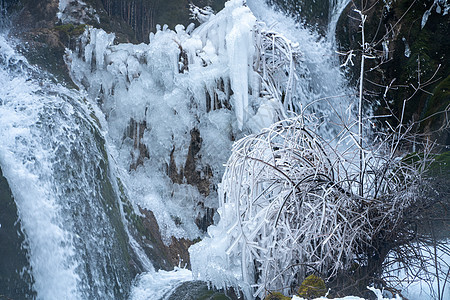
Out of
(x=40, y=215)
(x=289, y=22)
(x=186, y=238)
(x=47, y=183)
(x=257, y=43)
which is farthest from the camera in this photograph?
(x=289, y=22)

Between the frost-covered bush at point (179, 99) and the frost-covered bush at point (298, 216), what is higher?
the frost-covered bush at point (179, 99)

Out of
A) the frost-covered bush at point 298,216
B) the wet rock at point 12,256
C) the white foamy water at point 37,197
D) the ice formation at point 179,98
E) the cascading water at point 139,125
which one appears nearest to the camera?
the wet rock at point 12,256

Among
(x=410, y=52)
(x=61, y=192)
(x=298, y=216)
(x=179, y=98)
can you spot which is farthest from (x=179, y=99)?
(x=410, y=52)

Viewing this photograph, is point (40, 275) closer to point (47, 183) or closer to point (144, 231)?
point (47, 183)

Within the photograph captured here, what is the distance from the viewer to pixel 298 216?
3.12 m

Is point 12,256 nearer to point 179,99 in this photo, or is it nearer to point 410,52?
point 179,99

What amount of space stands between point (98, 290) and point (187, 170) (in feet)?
8.54

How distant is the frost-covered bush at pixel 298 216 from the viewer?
2.98 m

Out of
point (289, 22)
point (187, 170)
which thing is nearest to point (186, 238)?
point (187, 170)

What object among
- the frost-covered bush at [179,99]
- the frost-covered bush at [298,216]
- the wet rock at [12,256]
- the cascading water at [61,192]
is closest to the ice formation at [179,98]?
the frost-covered bush at [179,99]

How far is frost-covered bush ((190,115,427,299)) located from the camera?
2.98 meters

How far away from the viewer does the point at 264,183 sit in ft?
11.4

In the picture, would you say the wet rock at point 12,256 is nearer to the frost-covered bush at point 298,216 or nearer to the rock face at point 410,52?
the frost-covered bush at point 298,216

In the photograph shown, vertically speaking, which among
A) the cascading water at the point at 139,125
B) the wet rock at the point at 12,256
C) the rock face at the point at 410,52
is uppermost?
the rock face at the point at 410,52
